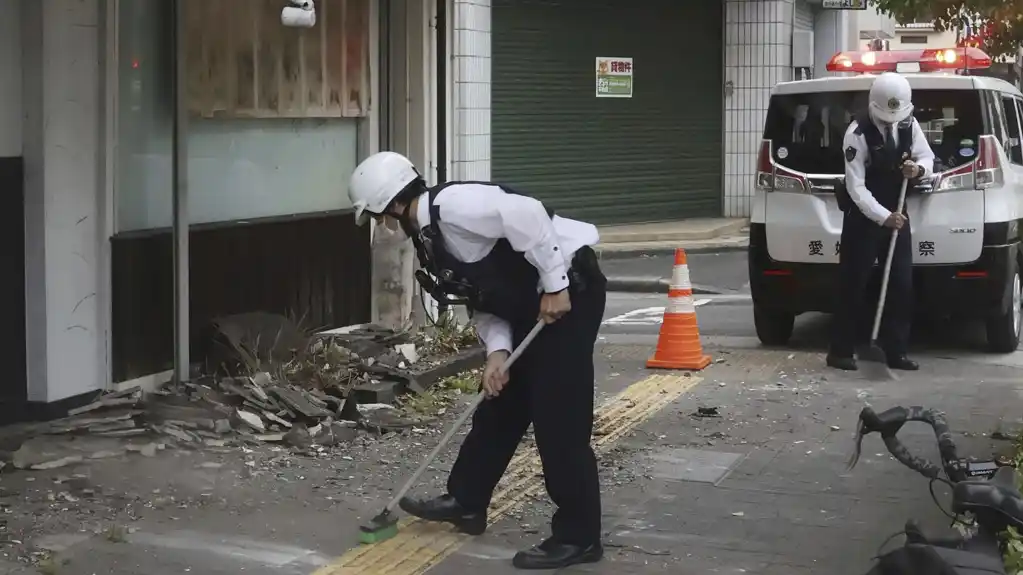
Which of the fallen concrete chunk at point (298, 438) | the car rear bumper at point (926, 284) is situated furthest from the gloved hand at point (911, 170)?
the fallen concrete chunk at point (298, 438)

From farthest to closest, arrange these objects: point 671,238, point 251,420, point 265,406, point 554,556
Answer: point 671,238, point 265,406, point 251,420, point 554,556

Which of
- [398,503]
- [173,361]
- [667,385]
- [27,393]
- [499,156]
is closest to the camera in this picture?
[398,503]

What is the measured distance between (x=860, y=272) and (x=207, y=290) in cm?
420

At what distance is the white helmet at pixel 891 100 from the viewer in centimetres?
941

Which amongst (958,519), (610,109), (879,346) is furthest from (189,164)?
(610,109)

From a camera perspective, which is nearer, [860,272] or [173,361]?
[173,361]

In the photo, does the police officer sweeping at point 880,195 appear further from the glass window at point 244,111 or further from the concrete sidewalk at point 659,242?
the concrete sidewalk at point 659,242

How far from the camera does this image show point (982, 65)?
1357 centimetres

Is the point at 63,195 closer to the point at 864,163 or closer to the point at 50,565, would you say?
the point at 50,565

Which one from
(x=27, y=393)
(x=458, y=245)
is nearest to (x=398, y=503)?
(x=458, y=245)

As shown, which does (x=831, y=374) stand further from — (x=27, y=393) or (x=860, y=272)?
(x=27, y=393)

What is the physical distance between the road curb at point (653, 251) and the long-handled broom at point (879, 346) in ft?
23.7

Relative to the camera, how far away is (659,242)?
1828 cm

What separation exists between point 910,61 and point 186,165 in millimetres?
7470
